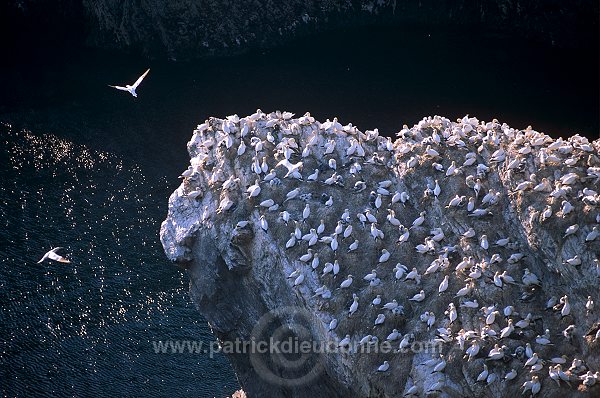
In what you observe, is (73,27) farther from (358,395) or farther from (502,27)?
(358,395)

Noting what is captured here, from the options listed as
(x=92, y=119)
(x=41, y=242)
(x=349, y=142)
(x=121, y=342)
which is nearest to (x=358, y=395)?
(x=349, y=142)

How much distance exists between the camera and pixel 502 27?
237 feet

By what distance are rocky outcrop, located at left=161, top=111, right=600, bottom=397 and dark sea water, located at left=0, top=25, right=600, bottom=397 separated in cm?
773

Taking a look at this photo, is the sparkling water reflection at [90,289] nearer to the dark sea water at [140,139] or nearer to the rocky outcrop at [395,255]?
the dark sea water at [140,139]

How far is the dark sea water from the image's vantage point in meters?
38.9

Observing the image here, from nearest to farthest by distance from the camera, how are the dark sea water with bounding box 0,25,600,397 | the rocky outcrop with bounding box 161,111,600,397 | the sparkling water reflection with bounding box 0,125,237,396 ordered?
the rocky outcrop with bounding box 161,111,600,397
the sparkling water reflection with bounding box 0,125,237,396
the dark sea water with bounding box 0,25,600,397

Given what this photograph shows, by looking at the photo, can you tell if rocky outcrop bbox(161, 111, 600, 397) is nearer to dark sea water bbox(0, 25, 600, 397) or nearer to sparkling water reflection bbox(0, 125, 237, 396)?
sparkling water reflection bbox(0, 125, 237, 396)

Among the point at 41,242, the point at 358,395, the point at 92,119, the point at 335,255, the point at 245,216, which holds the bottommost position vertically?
the point at 358,395

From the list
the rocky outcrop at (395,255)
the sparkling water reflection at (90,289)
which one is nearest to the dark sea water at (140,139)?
the sparkling water reflection at (90,289)

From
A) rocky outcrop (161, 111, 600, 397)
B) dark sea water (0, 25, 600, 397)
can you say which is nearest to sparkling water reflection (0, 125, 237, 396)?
dark sea water (0, 25, 600, 397)

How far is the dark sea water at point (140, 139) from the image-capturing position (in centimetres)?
3891

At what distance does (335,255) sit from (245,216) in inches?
140

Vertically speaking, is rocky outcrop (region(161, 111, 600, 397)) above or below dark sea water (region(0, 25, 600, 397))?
below

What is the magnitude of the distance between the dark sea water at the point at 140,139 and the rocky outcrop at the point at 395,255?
25.4 feet
